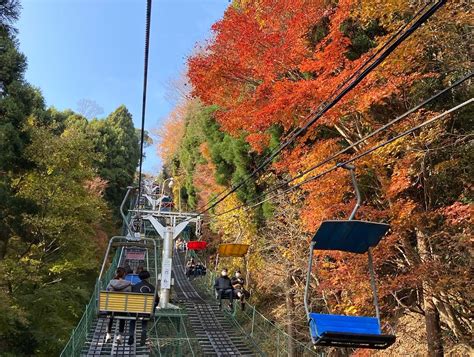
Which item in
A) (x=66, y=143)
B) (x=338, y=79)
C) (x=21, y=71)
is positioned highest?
(x=21, y=71)

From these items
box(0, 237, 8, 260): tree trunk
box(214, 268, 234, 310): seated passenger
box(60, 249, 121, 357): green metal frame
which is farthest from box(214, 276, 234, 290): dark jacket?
Answer: box(0, 237, 8, 260): tree trunk

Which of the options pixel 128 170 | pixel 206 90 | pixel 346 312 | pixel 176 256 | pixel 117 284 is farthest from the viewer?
pixel 128 170

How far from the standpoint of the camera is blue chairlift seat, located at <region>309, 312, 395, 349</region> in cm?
515

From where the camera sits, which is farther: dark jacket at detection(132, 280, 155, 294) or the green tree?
the green tree

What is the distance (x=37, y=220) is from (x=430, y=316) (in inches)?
559

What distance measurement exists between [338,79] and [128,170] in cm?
3314

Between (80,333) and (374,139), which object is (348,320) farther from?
(80,333)

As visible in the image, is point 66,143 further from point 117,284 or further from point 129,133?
point 129,133

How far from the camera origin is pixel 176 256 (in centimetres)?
3491

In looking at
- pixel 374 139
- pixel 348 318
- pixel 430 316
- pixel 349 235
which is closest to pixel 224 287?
pixel 430 316

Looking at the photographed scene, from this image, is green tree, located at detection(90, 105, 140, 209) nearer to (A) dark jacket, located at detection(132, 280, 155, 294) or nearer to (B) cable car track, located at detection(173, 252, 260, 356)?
(B) cable car track, located at detection(173, 252, 260, 356)

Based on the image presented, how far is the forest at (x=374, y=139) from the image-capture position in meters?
9.25

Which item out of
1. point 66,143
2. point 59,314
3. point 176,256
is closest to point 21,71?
point 66,143

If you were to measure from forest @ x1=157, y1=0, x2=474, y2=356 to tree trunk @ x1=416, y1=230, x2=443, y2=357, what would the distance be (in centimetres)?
3
